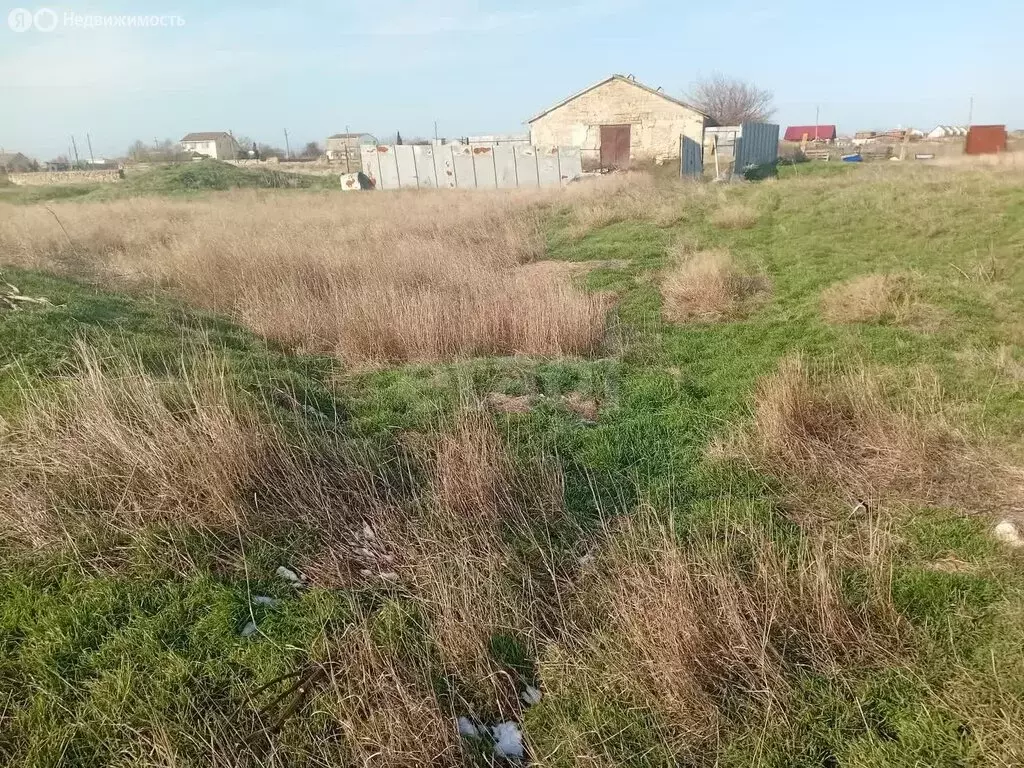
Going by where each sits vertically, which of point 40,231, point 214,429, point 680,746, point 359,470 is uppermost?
point 40,231

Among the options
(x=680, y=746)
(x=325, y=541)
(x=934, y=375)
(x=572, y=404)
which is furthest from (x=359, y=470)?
(x=934, y=375)

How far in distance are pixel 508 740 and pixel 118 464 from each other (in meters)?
2.93

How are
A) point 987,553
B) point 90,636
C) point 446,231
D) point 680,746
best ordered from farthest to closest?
point 446,231, point 987,553, point 90,636, point 680,746

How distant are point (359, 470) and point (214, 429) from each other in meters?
0.96

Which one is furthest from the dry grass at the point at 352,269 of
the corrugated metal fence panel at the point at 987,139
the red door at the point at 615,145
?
the corrugated metal fence panel at the point at 987,139

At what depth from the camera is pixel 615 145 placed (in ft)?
102

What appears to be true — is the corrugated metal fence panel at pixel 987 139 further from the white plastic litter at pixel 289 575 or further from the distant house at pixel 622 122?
the white plastic litter at pixel 289 575

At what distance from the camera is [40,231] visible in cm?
1406

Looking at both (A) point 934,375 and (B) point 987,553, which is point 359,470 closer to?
(B) point 987,553

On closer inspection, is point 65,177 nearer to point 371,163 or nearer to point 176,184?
point 176,184

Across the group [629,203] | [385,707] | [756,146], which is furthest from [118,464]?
[756,146]

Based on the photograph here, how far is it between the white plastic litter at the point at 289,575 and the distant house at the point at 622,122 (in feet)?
98.1

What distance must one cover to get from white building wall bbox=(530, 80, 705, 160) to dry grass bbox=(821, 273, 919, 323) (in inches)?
967

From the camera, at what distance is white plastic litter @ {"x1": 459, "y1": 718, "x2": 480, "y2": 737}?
2660mm
